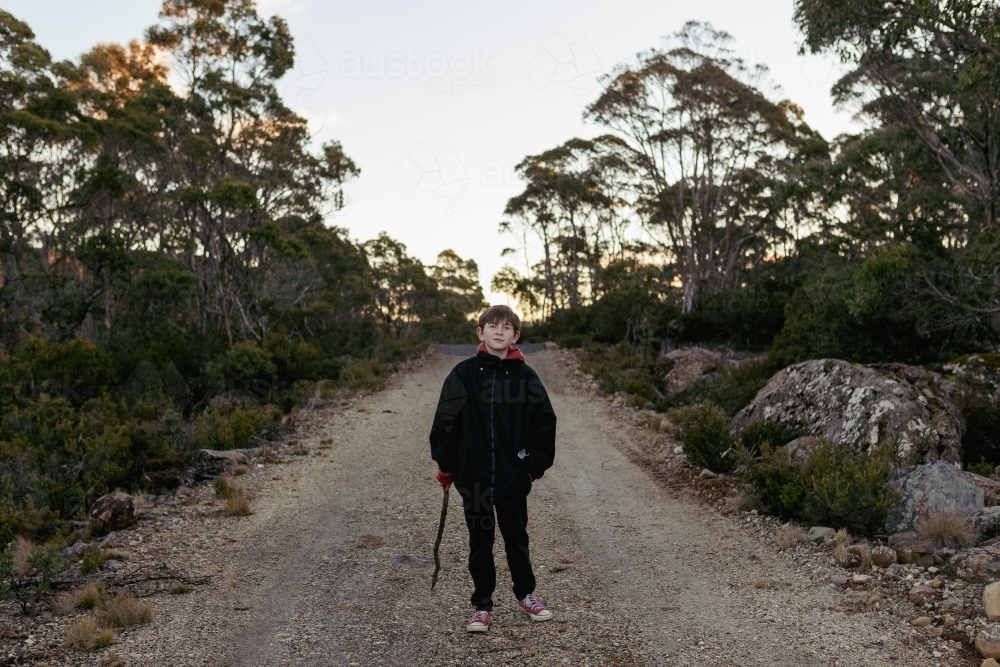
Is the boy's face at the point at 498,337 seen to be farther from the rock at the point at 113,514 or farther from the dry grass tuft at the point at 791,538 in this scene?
the rock at the point at 113,514

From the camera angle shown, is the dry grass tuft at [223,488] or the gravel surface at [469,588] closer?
the gravel surface at [469,588]

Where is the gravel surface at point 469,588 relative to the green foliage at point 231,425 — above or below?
below

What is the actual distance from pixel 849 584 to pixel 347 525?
12.7 ft

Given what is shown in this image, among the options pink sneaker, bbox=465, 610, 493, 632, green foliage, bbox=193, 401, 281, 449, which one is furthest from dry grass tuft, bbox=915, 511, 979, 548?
green foliage, bbox=193, 401, 281, 449

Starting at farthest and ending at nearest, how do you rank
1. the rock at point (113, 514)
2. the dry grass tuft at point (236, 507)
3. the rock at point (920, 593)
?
the dry grass tuft at point (236, 507), the rock at point (113, 514), the rock at point (920, 593)

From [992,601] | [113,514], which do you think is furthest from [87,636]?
[992,601]

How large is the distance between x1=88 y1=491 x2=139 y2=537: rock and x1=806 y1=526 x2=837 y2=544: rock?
5379 millimetres

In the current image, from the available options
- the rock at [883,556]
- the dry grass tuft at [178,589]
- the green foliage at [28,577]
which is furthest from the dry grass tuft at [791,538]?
the green foliage at [28,577]

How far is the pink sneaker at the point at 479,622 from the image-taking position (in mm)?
4109

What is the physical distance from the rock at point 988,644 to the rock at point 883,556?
46.1 inches

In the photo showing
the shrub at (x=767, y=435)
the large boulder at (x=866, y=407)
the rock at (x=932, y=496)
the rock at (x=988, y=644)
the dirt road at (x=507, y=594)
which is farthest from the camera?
the shrub at (x=767, y=435)

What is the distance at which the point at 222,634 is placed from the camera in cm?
414

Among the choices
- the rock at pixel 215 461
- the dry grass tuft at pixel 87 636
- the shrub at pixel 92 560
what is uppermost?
the rock at pixel 215 461

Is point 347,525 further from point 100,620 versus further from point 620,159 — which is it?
point 620,159
